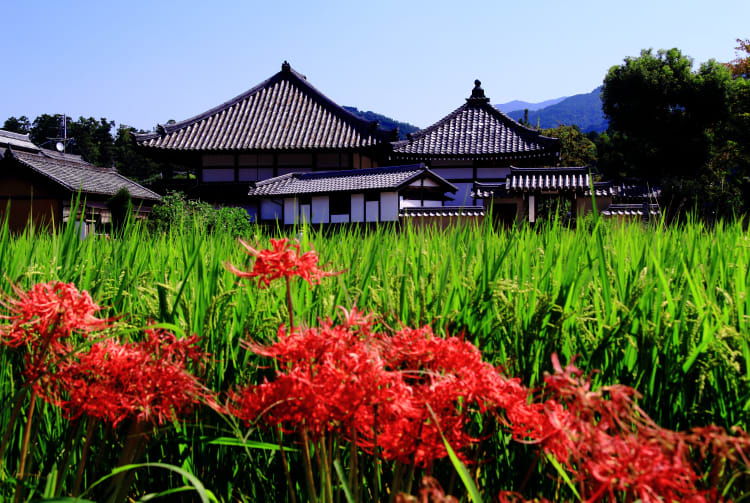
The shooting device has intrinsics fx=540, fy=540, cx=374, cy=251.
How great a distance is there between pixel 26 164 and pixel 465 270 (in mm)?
22336

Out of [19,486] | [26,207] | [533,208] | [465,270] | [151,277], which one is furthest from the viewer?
[26,207]

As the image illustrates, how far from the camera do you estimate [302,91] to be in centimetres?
2536

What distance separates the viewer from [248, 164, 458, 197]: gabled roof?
18.2 meters

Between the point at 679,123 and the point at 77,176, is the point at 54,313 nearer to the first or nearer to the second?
the point at 77,176

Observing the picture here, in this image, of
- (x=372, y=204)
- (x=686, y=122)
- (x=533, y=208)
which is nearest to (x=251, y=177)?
(x=372, y=204)

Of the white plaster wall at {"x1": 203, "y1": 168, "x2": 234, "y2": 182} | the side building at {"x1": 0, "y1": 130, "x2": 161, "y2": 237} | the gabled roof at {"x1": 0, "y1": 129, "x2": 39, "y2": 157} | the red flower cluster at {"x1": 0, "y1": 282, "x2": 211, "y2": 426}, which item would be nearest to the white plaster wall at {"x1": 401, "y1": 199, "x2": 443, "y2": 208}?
the white plaster wall at {"x1": 203, "y1": 168, "x2": 234, "y2": 182}

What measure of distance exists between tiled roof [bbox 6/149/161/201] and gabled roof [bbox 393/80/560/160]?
1178 cm

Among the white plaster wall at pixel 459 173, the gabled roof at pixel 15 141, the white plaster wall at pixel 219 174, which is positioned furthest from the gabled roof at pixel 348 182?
the gabled roof at pixel 15 141

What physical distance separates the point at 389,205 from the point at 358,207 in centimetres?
118

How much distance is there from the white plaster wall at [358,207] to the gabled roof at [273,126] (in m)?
3.13

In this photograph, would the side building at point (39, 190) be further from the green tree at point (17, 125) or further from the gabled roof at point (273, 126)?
the green tree at point (17, 125)

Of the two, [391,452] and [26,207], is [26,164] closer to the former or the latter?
[26,207]

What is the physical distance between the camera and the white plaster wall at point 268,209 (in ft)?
65.9

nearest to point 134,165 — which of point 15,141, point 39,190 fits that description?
point 15,141
